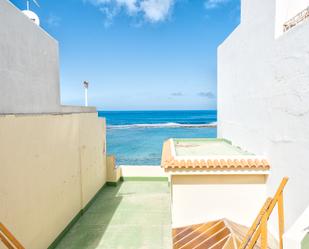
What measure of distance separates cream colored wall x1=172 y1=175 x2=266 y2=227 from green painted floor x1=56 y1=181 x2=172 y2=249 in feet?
7.04

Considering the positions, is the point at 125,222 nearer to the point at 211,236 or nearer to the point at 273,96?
the point at 211,236

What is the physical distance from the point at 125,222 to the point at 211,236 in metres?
5.36

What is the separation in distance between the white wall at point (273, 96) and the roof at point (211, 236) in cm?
125

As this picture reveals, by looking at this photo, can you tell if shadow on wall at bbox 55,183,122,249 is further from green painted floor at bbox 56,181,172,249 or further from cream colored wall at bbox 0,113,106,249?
cream colored wall at bbox 0,113,106,249

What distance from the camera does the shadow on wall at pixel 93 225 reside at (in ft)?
30.2

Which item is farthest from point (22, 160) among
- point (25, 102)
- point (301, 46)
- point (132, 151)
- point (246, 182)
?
point (132, 151)

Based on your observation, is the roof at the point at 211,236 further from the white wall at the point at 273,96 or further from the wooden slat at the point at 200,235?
the white wall at the point at 273,96

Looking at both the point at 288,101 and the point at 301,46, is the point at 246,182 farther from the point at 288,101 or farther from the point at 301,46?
the point at 301,46

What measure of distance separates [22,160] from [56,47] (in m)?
6.86

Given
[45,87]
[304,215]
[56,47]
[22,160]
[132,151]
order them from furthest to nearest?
[132,151] < [56,47] < [45,87] < [22,160] < [304,215]

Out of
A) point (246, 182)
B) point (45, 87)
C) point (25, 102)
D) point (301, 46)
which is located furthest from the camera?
point (45, 87)

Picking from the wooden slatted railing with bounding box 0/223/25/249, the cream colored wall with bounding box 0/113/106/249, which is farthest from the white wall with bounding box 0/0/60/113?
the wooden slatted railing with bounding box 0/223/25/249

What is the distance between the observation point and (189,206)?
7.46 m

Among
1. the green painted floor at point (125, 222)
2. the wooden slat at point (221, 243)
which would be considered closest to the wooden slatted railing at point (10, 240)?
the wooden slat at point (221, 243)
